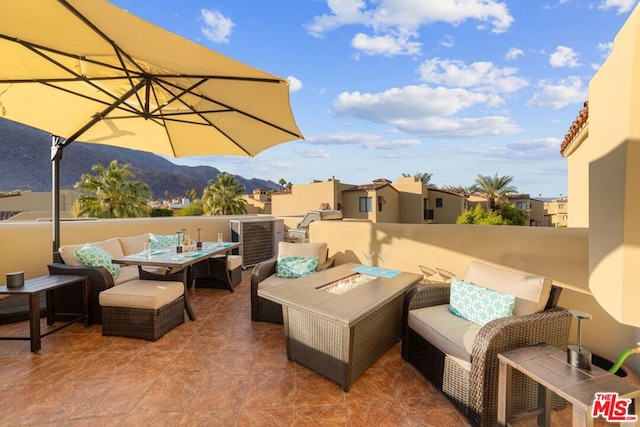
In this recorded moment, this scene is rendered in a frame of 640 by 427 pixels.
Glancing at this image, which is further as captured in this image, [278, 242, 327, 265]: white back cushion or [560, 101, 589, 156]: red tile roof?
[278, 242, 327, 265]: white back cushion

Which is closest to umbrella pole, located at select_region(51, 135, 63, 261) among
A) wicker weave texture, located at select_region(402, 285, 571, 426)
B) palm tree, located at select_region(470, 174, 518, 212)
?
wicker weave texture, located at select_region(402, 285, 571, 426)

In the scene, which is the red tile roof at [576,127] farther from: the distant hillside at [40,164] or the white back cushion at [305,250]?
the distant hillside at [40,164]

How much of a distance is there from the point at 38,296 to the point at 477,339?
3895mm

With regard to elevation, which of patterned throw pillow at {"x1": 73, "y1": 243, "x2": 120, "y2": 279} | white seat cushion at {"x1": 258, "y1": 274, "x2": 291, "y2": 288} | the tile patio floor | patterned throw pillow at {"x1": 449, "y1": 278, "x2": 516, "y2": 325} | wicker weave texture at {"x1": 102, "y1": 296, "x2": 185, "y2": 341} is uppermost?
patterned throw pillow at {"x1": 73, "y1": 243, "x2": 120, "y2": 279}

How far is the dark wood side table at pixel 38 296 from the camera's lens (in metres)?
2.79

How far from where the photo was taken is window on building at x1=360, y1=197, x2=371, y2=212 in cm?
2178

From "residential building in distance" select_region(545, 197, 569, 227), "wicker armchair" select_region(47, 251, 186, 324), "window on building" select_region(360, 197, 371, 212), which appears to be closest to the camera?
"wicker armchair" select_region(47, 251, 186, 324)

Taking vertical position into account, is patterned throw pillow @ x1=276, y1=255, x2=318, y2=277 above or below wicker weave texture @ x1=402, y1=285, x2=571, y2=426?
above

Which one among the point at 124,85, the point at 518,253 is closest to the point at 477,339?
the point at 518,253

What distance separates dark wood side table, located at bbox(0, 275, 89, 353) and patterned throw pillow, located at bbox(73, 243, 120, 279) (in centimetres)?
28

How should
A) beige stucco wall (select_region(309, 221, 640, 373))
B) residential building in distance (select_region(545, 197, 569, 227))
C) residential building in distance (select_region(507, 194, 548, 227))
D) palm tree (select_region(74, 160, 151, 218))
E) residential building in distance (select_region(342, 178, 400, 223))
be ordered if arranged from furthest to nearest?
residential building in distance (select_region(545, 197, 569, 227)), residential building in distance (select_region(507, 194, 548, 227)), residential building in distance (select_region(342, 178, 400, 223)), palm tree (select_region(74, 160, 151, 218)), beige stucco wall (select_region(309, 221, 640, 373))

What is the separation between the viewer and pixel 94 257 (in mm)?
3654

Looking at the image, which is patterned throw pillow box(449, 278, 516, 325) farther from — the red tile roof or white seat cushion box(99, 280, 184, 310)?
the red tile roof

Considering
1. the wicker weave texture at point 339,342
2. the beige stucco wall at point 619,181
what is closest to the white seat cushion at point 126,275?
the wicker weave texture at point 339,342
